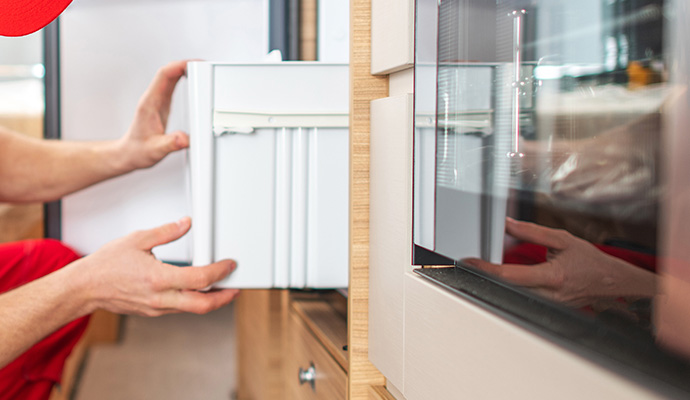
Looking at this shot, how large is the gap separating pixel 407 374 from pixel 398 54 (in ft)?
0.99

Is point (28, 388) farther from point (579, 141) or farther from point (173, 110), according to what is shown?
point (579, 141)

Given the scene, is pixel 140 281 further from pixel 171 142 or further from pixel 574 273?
pixel 574 273

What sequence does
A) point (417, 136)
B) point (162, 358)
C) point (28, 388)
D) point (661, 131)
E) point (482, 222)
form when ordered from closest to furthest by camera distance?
point (661, 131) → point (482, 222) → point (417, 136) → point (28, 388) → point (162, 358)

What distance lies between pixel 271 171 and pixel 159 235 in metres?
0.20

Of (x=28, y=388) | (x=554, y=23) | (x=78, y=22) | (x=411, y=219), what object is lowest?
(x=28, y=388)

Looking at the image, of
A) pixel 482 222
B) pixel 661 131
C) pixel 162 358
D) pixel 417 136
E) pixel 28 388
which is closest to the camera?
pixel 661 131

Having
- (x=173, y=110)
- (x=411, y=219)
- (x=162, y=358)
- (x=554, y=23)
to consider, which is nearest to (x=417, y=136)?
(x=411, y=219)

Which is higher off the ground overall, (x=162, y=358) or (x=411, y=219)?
(x=411, y=219)

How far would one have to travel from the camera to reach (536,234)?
0.99 ft

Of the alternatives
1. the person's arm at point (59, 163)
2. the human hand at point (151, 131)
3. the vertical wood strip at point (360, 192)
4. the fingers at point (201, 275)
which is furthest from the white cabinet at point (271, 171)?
the person's arm at point (59, 163)

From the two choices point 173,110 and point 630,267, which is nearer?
point 630,267

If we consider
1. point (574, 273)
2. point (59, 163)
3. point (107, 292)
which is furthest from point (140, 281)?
point (574, 273)

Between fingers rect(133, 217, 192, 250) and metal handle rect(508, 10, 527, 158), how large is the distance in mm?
579

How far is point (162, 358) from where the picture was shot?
7.30ft
